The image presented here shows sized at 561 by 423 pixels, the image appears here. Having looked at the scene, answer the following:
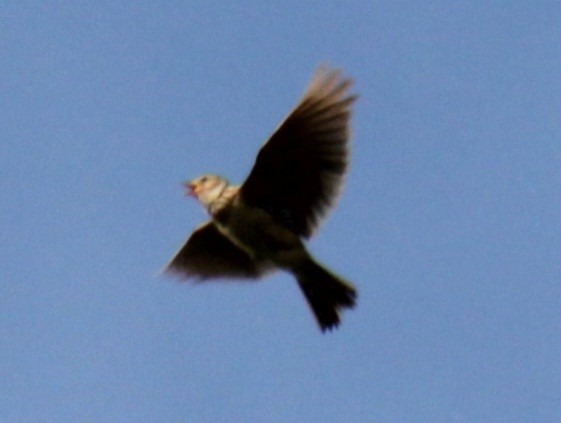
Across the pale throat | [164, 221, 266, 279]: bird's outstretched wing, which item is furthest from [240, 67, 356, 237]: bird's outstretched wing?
[164, 221, 266, 279]: bird's outstretched wing

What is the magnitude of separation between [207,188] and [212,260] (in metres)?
1.31

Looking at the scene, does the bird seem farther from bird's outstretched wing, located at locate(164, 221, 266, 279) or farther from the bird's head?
bird's outstretched wing, located at locate(164, 221, 266, 279)

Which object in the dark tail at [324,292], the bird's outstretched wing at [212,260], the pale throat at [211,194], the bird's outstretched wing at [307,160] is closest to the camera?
the bird's outstretched wing at [307,160]

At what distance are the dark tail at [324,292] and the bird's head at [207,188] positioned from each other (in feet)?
3.19

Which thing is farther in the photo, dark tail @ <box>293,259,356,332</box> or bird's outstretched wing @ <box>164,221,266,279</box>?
bird's outstretched wing @ <box>164,221,266,279</box>

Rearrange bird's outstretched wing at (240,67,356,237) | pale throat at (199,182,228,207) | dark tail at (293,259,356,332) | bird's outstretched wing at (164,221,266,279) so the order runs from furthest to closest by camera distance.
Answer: bird's outstretched wing at (164,221,266,279), pale throat at (199,182,228,207), dark tail at (293,259,356,332), bird's outstretched wing at (240,67,356,237)

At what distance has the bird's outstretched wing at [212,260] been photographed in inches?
696

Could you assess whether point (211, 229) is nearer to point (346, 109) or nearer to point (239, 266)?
point (239, 266)

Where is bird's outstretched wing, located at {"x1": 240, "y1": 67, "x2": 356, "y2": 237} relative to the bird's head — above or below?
below

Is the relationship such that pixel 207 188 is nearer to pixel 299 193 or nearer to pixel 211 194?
pixel 211 194

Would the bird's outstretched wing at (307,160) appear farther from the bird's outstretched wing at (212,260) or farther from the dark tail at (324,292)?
the bird's outstretched wing at (212,260)

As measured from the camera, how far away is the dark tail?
54.0 feet

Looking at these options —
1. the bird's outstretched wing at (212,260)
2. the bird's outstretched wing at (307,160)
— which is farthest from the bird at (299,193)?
the bird's outstretched wing at (212,260)

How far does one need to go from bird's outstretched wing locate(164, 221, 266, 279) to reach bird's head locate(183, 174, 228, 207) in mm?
616
